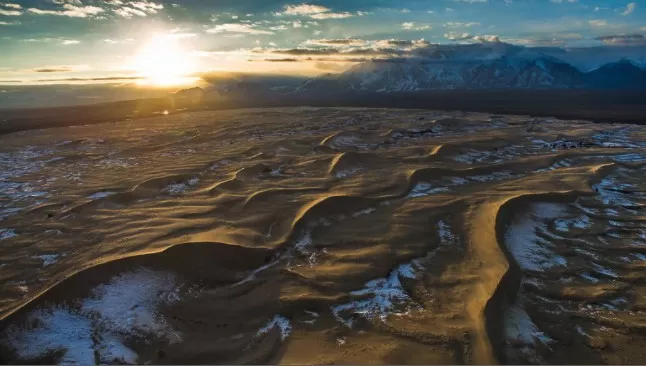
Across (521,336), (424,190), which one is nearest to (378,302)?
(521,336)

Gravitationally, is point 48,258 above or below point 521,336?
above

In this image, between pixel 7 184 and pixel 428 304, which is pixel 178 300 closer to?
pixel 428 304

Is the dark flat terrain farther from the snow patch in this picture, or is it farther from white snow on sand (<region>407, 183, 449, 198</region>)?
the snow patch

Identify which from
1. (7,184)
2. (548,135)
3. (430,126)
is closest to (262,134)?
(430,126)

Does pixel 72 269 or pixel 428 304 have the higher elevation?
pixel 72 269

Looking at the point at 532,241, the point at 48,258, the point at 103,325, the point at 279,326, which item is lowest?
the point at 532,241

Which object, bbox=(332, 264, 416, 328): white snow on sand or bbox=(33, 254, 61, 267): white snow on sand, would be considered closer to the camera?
bbox=(332, 264, 416, 328): white snow on sand

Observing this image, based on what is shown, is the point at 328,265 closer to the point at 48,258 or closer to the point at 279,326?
the point at 279,326

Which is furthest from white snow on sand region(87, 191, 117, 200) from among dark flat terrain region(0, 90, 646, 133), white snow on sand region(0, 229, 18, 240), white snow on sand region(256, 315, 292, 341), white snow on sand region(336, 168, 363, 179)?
dark flat terrain region(0, 90, 646, 133)
